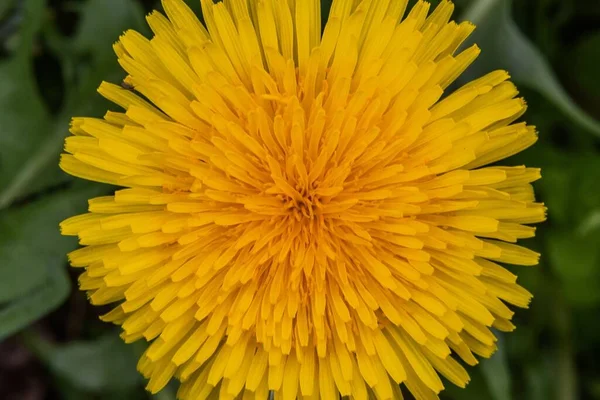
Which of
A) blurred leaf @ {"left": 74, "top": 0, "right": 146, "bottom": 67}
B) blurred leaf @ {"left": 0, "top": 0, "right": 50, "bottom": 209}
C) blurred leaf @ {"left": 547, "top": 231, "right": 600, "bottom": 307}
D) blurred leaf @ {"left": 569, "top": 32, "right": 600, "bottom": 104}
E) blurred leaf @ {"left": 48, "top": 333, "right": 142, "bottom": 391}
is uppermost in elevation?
blurred leaf @ {"left": 569, "top": 32, "right": 600, "bottom": 104}

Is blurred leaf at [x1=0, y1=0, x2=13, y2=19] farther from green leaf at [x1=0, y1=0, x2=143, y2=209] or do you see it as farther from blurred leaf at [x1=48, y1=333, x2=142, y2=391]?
blurred leaf at [x1=48, y1=333, x2=142, y2=391]

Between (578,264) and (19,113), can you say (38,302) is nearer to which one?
(19,113)

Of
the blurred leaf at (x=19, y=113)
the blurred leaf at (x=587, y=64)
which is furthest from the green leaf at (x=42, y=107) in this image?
the blurred leaf at (x=587, y=64)

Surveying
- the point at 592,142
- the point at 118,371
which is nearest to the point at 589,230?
the point at 592,142

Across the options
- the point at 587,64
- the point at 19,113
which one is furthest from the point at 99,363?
the point at 587,64

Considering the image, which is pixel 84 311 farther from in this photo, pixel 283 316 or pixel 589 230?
pixel 589 230

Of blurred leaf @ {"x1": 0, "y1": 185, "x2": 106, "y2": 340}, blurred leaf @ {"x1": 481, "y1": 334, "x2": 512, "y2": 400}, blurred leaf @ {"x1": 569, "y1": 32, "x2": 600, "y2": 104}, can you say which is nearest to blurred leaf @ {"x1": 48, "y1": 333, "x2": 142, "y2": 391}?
blurred leaf @ {"x1": 0, "y1": 185, "x2": 106, "y2": 340}

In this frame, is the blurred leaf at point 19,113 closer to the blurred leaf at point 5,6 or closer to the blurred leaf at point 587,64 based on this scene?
the blurred leaf at point 5,6
